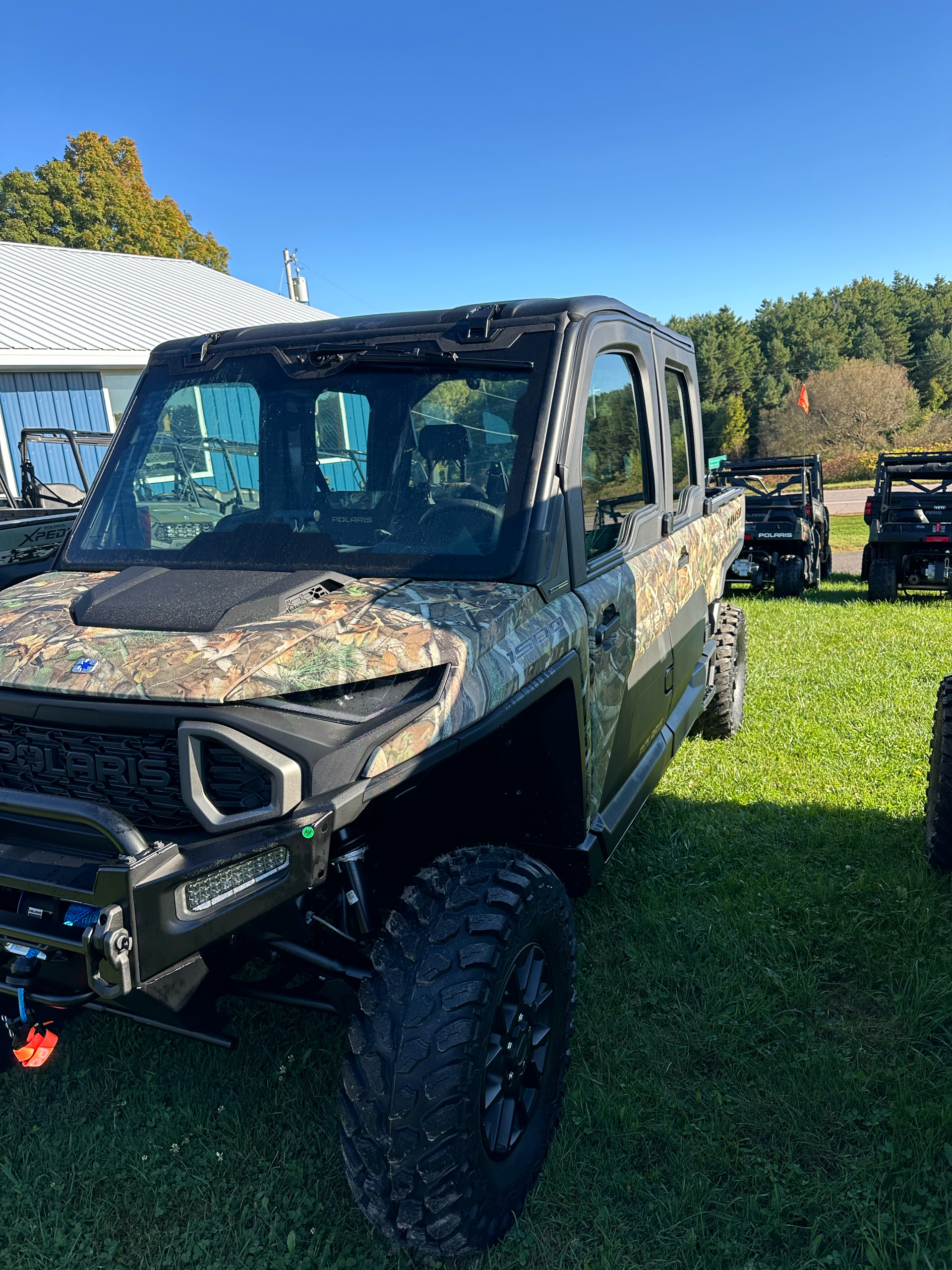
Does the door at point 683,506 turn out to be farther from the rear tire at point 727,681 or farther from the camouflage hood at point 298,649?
the camouflage hood at point 298,649

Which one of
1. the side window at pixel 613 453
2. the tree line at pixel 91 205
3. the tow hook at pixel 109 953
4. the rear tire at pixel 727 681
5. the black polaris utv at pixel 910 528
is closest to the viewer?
the tow hook at pixel 109 953

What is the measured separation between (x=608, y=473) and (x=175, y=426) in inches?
60.8

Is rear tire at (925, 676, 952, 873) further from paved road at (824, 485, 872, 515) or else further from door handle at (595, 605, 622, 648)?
paved road at (824, 485, 872, 515)

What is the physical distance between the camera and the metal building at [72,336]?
13562mm

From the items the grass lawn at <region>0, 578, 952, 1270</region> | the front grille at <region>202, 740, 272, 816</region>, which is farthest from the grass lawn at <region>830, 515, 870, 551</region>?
the front grille at <region>202, 740, 272, 816</region>

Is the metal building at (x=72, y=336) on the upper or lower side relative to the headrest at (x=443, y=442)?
upper

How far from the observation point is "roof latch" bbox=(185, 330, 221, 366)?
3.19 m

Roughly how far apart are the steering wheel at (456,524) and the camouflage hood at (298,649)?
262 mm

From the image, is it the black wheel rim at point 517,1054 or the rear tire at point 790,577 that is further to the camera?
the rear tire at point 790,577

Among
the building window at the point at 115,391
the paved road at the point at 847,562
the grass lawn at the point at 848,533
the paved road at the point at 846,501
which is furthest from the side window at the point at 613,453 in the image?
the paved road at the point at 846,501

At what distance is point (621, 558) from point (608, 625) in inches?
14.9

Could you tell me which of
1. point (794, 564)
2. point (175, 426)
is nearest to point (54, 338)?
point (794, 564)

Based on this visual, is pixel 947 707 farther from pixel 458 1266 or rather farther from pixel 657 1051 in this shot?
pixel 458 1266

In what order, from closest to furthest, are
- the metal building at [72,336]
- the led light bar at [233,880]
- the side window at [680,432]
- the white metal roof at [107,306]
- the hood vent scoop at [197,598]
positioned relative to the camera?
the led light bar at [233,880], the hood vent scoop at [197,598], the side window at [680,432], the metal building at [72,336], the white metal roof at [107,306]
